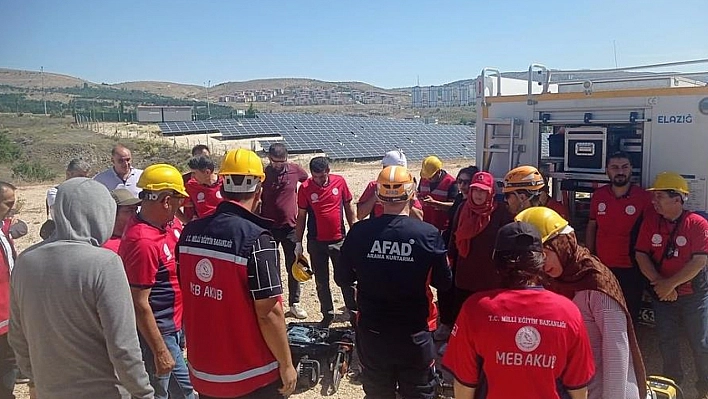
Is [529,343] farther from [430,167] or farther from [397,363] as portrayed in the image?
[430,167]

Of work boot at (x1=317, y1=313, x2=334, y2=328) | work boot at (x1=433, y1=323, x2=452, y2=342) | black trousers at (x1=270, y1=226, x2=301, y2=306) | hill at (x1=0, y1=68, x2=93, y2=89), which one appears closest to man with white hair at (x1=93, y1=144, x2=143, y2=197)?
black trousers at (x1=270, y1=226, x2=301, y2=306)

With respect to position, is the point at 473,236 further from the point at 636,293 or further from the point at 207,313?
the point at 207,313

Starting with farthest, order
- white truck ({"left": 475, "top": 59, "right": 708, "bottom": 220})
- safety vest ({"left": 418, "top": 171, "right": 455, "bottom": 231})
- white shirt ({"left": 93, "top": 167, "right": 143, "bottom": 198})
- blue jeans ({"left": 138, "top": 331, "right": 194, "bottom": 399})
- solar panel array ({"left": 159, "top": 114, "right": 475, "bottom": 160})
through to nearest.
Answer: solar panel array ({"left": 159, "top": 114, "right": 475, "bottom": 160})
safety vest ({"left": 418, "top": 171, "right": 455, "bottom": 231})
white shirt ({"left": 93, "top": 167, "right": 143, "bottom": 198})
white truck ({"left": 475, "top": 59, "right": 708, "bottom": 220})
blue jeans ({"left": 138, "top": 331, "right": 194, "bottom": 399})

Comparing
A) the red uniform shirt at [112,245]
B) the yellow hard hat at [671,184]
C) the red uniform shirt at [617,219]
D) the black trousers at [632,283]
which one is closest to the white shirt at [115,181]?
the red uniform shirt at [112,245]

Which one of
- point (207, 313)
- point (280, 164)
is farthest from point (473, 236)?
point (280, 164)

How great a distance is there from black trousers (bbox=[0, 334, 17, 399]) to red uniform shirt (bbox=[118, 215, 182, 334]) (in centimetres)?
117

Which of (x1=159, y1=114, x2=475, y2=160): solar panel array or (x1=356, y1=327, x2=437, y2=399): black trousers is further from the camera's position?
(x1=159, y1=114, x2=475, y2=160): solar panel array

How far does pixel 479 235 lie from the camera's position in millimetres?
4473

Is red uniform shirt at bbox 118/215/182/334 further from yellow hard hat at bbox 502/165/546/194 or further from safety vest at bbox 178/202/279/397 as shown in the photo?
yellow hard hat at bbox 502/165/546/194

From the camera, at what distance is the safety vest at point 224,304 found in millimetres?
2783

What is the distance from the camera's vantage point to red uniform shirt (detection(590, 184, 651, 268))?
15.7 ft

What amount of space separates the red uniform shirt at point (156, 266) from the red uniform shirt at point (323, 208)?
2.76 m

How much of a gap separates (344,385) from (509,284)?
3.27m

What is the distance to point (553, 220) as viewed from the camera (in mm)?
2438
